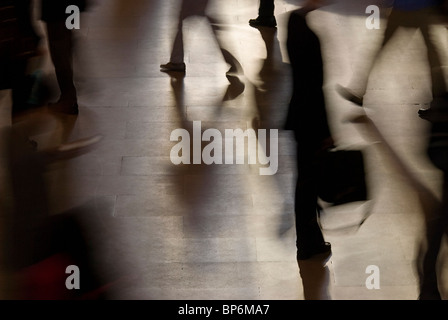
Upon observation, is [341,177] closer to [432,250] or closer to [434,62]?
[432,250]

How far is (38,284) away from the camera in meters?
4.11

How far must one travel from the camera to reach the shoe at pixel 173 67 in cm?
592

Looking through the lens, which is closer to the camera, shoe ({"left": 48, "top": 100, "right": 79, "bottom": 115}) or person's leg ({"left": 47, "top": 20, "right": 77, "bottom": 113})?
person's leg ({"left": 47, "top": 20, "right": 77, "bottom": 113})

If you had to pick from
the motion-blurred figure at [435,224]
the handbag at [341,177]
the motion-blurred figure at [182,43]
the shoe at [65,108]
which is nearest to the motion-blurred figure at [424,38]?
the motion-blurred figure at [435,224]

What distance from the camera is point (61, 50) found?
212 inches

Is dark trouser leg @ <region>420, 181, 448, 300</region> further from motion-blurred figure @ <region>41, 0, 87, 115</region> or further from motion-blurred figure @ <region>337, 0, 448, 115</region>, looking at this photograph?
motion-blurred figure @ <region>41, 0, 87, 115</region>

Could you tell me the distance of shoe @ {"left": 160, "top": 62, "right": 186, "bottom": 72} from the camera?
5918mm

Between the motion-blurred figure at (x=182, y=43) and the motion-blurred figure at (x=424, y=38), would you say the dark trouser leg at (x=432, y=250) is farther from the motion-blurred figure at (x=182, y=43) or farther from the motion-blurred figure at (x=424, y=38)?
the motion-blurred figure at (x=182, y=43)

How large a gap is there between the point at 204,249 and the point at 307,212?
2.05 feet

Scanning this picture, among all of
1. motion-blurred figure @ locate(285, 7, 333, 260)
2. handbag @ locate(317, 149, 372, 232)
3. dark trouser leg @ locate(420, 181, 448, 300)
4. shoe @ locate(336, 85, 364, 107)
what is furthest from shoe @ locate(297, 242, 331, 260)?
shoe @ locate(336, 85, 364, 107)

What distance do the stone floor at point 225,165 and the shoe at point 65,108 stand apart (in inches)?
2.8
